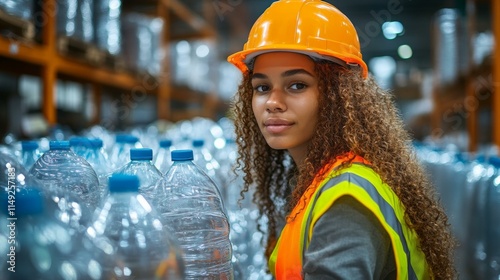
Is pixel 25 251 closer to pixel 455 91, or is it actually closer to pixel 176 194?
pixel 176 194

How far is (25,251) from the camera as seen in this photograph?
1.11 m

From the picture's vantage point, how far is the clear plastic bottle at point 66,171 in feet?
5.95

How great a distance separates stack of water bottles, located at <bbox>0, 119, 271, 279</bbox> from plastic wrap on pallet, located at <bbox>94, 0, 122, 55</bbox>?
8.56 feet

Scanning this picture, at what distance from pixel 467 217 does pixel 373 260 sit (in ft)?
7.50

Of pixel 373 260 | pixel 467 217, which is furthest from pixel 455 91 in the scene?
pixel 373 260

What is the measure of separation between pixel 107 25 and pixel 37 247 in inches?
176

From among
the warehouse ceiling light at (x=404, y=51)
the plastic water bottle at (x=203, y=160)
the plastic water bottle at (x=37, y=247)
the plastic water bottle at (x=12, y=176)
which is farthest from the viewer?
the warehouse ceiling light at (x=404, y=51)

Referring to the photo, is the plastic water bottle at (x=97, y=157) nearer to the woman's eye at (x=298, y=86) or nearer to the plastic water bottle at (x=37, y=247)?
the woman's eye at (x=298, y=86)

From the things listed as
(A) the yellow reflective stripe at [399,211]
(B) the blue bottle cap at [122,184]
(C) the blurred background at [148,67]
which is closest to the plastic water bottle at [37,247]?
(B) the blue bottle cap at [122,184]

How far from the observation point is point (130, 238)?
1279 mm

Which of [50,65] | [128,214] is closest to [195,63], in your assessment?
[50,65]

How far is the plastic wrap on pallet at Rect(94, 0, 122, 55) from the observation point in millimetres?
5131

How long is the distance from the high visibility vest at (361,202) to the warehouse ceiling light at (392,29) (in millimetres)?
14309

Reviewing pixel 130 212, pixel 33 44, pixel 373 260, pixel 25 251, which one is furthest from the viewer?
pixel 33 44
